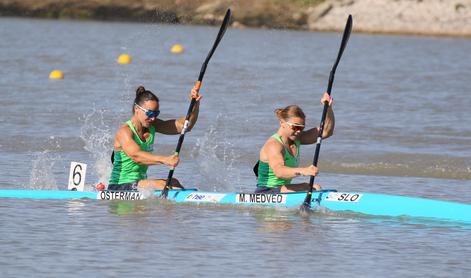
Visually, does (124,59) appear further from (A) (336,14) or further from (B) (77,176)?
(B) (77,176)

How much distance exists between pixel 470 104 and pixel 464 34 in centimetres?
3337

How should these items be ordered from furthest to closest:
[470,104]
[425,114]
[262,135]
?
[470,104]
[425,114]
[262,135]

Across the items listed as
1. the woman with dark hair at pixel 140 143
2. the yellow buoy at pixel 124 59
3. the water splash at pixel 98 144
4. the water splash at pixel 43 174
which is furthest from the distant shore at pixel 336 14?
the woman with dark hair at pixel 140 143

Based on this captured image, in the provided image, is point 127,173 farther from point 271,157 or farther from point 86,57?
point 86,57

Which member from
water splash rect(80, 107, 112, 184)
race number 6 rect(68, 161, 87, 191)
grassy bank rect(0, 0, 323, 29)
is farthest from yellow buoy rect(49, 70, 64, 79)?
grassy bank rect(0, 0, 323, 29)

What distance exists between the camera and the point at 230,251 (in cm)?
1133

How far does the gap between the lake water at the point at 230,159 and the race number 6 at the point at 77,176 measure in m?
0.40

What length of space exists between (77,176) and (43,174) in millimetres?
1802

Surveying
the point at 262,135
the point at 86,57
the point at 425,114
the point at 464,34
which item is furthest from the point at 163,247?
the point at 464,34

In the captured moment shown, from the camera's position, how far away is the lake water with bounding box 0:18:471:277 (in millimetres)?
11016

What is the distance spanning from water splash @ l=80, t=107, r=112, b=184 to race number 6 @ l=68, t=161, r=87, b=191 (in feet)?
4.71

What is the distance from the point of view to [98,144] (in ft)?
60.8

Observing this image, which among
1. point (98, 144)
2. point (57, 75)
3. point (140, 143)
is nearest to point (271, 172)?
A: point (140, 143)

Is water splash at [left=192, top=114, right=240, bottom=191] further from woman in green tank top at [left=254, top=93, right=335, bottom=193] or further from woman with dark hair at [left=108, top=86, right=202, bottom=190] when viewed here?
woman in green tank top at [left=254, top=93, right=335, bottom=193]
